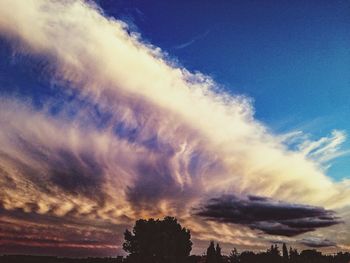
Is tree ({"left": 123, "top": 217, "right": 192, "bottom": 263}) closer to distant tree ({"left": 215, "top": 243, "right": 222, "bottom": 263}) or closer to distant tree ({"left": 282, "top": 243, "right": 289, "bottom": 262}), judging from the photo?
distant tree ({"left": 215, "top": 243, "right": 222, "bottom": 263})

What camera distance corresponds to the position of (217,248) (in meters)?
126

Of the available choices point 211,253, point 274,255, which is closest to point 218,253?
point 211,253

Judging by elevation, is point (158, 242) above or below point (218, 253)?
below

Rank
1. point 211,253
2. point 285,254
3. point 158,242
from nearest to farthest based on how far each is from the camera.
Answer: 1. point 158,242
2. point 211,253
3. point 285,254

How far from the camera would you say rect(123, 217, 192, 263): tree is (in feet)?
275

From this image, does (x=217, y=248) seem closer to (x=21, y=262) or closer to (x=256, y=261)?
(x=256, y=261)

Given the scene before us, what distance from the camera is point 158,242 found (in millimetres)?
85688

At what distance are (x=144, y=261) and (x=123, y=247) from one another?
9150mm

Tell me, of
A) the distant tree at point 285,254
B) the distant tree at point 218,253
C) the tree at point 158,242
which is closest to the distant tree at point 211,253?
the distant tree at point 218,253

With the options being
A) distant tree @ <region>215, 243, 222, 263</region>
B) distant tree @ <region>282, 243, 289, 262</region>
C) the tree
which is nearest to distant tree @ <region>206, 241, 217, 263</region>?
distant tree @ <region>215, 243, 222, 263</region>

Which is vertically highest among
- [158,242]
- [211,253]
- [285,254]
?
[285,254]

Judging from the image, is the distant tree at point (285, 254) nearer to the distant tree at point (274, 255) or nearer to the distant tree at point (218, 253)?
the distant tree at point (274, 255)

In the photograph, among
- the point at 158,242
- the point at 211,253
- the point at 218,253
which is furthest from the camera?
the point at 218,253

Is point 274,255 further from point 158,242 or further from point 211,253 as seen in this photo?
point 158,242
